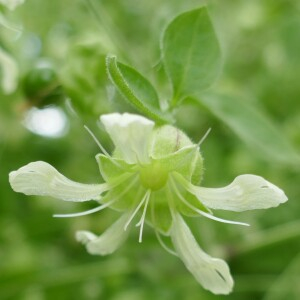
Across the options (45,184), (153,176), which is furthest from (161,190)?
(45,184)

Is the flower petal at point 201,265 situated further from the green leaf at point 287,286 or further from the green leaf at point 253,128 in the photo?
the green leaf at point 287,286

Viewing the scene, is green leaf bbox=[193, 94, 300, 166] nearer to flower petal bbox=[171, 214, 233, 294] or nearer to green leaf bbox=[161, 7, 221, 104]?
green leaf bbox=[161, 7, 221, 104]

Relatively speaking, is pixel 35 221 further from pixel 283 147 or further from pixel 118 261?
pixel 283 147

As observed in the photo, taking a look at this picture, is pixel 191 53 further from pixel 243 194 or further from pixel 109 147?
pixel 109 147

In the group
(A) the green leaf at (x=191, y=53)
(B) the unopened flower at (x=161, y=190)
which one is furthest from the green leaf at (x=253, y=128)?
(B) the unopened flower at (x=161, y=190)

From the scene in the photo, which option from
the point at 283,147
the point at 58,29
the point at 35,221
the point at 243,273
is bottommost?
the point at 243,273

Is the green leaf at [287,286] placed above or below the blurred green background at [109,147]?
below

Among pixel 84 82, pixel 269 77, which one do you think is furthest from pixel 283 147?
pixel 269 77
